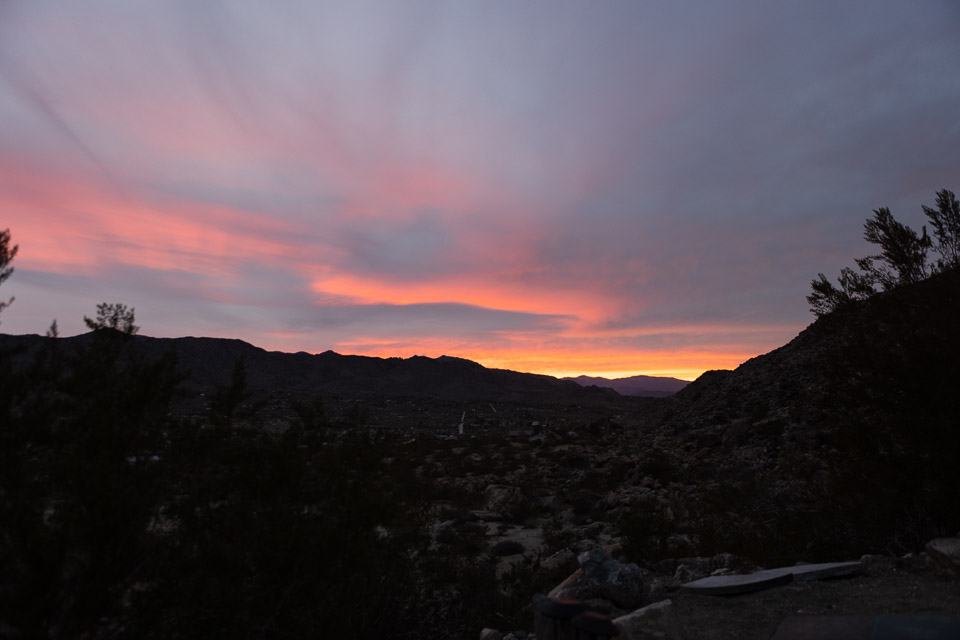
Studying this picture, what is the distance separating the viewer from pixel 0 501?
11.4ft

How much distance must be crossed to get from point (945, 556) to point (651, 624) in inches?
122

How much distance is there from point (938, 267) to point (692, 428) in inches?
672

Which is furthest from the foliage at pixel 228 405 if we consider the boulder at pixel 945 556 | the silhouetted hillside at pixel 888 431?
the silhouetted hillside at pixel 888 431

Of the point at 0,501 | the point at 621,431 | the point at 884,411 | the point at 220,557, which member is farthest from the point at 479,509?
the point at 621,431

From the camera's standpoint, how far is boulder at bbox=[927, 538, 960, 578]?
16.8 feet

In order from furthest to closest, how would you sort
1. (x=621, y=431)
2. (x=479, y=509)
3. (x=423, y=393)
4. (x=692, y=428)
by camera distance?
(x=423, y=393)
(x=621, y=431)
(x=692, y=428)
(x=479, y=509)

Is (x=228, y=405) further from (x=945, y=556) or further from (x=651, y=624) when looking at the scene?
(x=945, y=556)

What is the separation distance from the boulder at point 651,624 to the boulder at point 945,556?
9.08ft

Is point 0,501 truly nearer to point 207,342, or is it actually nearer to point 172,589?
point 172,589

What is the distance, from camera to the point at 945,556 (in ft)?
17.3

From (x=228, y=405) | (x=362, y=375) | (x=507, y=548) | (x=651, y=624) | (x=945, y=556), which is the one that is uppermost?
(x=362, y=375)

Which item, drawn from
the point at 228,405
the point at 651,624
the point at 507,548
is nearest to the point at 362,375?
the point at 507,548

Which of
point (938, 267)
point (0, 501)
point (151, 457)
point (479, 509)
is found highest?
point (938, 267)

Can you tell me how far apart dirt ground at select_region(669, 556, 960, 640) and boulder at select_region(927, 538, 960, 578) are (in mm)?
84
